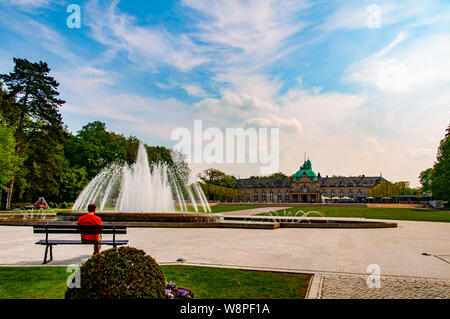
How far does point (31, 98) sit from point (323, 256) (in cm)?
4596

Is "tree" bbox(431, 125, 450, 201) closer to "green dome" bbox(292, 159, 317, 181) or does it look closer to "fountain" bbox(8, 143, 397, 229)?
"fountain" bbox(8, 143, 397, 229)

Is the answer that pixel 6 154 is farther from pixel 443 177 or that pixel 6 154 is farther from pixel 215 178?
pixel 215 178

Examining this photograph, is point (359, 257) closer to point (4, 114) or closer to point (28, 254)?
point (28, 254)

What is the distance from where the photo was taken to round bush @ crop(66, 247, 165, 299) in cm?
443

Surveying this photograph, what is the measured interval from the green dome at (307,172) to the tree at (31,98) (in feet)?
359

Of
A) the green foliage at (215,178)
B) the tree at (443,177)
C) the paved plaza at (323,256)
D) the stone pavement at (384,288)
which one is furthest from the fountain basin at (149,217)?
the green foliage at (215,178)

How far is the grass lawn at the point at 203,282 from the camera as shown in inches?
256

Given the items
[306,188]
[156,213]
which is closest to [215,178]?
[306,188]

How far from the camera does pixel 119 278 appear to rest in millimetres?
4543

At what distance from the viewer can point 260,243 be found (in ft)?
45.9

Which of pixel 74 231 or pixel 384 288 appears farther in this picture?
pixel 74 231

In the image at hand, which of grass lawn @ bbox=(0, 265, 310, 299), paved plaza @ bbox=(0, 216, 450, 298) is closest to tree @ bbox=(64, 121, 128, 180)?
paved plaza @ bbox=(0, 216, 450, 298)

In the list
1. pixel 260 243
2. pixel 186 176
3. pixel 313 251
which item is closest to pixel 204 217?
pixel 260 243

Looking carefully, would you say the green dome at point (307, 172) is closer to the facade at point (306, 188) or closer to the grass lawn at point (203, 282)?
the facade at point (306, 188)
